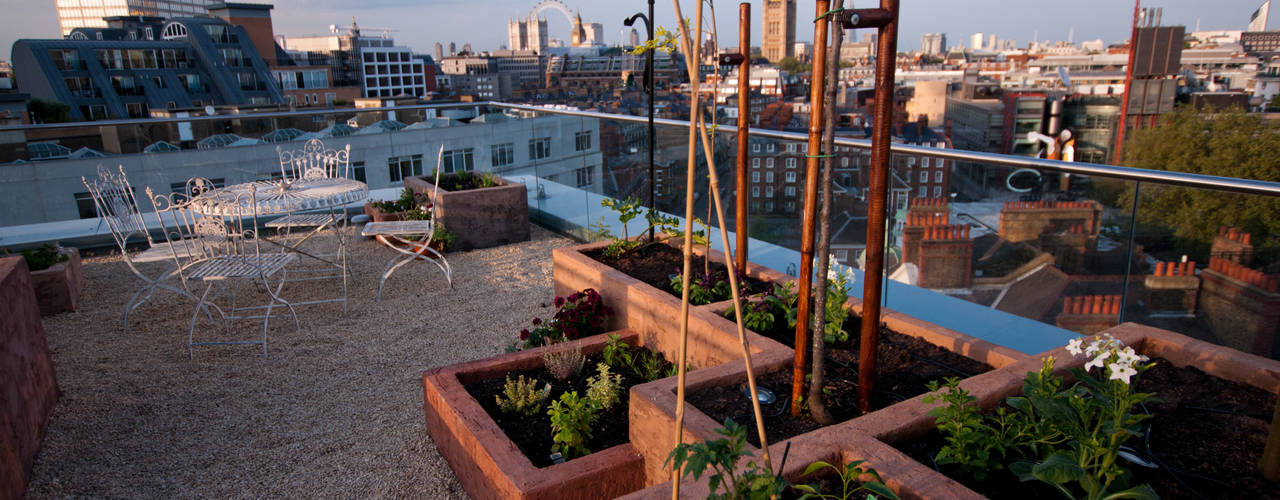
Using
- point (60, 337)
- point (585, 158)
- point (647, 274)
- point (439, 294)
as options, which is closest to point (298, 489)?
point (647, 274)

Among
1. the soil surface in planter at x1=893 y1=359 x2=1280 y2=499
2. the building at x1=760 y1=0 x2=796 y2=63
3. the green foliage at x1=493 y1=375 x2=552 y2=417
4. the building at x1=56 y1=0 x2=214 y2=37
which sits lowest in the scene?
the green foliage at x1=493 y1=375 x2=552 y2=417

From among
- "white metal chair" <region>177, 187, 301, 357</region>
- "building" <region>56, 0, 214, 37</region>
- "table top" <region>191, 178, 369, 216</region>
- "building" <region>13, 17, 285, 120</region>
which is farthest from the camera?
"building" <region>56, 0, 214, 37</region>

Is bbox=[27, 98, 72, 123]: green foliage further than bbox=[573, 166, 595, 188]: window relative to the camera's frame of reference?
Yes

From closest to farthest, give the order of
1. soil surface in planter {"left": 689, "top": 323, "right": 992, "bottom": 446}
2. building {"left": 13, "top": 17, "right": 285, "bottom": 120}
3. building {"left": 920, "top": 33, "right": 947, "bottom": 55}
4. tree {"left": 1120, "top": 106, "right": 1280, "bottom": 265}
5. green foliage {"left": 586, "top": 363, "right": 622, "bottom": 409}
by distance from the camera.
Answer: soil surface in planter {"left": 689, "top": 323, "right": 992, "bottom": 446}, green foliage {"left": 586, "top": 363, "right": 622, "bottom": 409}, tree {"left": 1120, "top": 106, "right": 1280, "bottom": 265}, building {"left": 13, "top": 17, "right": 285, "bottom": 120}, building {"left": 920, "top": 33, "right": 947, "bottom": 55}

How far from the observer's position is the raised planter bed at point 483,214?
18.3 feet

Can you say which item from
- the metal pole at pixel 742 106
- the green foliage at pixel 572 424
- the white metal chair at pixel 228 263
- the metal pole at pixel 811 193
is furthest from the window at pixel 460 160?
the metal pole at pixel 811 193

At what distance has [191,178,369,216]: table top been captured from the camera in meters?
3.93

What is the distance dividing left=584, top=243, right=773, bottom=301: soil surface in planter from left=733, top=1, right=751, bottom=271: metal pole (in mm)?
125

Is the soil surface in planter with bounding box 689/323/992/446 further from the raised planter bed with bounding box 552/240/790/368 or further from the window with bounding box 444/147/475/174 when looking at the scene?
the window with bounding box 444/147/475/174

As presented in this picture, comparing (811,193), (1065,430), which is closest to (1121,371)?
(1065,430)

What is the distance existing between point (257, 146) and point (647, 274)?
17.5 feet

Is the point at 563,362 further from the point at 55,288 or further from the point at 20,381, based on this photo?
the point at 55,288

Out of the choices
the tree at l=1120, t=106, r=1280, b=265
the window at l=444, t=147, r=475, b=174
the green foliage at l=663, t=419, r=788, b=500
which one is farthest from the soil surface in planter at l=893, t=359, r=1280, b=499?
the tree at l=1120, t=106, r=1280, b=265

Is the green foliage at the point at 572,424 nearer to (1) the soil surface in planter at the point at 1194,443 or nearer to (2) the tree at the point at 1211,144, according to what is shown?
(1) the soil surface in planter at the point at 1194,443
